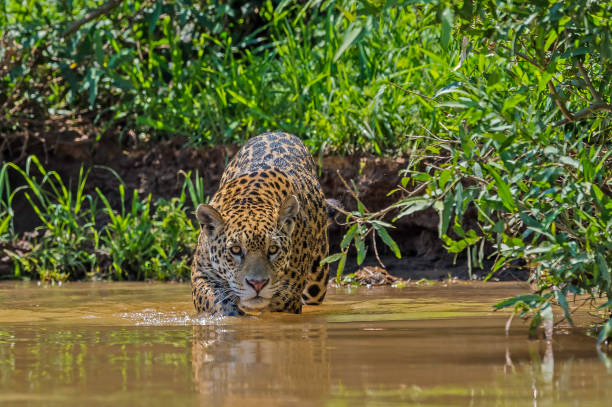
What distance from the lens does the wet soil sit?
28.1ft

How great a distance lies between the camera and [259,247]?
5.83 metres

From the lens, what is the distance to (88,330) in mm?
4918

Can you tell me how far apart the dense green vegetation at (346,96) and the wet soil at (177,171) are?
0.16 m

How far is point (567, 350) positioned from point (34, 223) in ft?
22.6

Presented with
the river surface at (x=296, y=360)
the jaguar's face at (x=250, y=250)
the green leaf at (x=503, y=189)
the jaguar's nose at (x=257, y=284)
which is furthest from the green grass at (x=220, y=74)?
the green leaf at (x=503, y=189)

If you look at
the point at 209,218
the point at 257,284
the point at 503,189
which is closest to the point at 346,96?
the point at 209,218

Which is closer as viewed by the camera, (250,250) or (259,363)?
(259,363)

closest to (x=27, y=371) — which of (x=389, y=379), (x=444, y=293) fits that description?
(x=389, y=379)

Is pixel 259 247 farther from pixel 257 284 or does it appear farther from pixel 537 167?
pixel 537 167

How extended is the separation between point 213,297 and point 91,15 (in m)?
5.08

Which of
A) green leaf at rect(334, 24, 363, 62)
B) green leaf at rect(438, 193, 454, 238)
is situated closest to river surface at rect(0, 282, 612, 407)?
green leaf at rect(438, 193, 454, 238)

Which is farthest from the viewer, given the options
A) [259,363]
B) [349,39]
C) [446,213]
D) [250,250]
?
[250,250]

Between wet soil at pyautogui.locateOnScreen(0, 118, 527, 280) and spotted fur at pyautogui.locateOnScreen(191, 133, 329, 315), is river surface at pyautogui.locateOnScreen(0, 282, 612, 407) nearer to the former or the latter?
spotted fur at pyautogui.locateOnScreen(191, 133, 329, 315)

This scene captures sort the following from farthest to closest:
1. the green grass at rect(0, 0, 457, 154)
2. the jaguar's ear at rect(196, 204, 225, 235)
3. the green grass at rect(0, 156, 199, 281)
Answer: the green grass at rect(0, 156, 199, 281) < the green grass at rect(0, 0, 457, 154) < the jaguar's ear at rect(196, 204, 225, 235)
